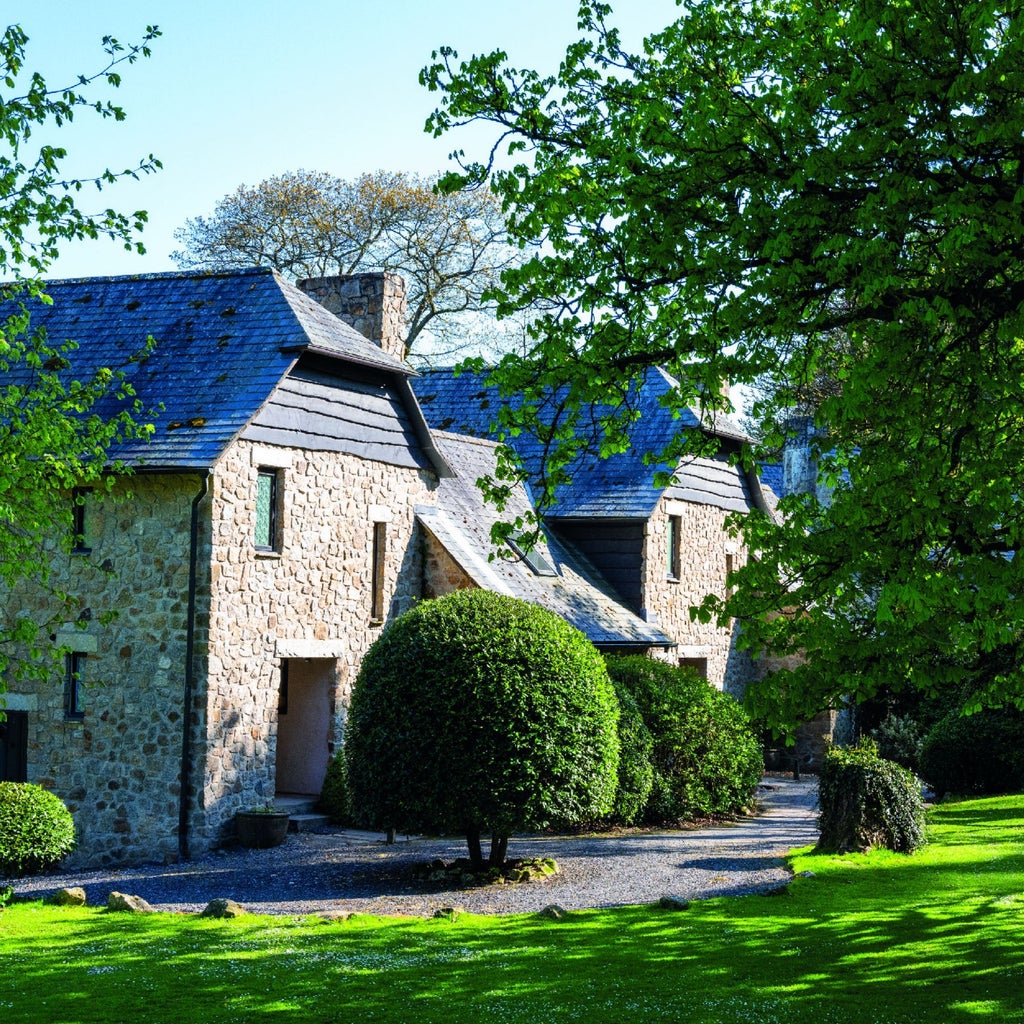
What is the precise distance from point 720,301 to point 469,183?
7.66ft

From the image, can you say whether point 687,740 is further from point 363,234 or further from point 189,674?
point 363,234

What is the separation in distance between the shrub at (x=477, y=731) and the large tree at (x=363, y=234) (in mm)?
24849

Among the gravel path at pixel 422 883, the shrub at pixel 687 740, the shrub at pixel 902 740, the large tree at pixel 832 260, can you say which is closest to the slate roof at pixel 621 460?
the shrub at pixel 687 740

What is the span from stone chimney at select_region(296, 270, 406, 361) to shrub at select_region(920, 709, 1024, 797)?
11928 millimetres

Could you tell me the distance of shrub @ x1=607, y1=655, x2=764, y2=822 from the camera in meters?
20.8

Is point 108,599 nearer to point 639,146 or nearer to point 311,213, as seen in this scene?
point 639,146

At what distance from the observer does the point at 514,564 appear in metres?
23.9

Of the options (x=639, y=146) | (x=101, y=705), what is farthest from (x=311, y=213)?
(x=639, y=146)

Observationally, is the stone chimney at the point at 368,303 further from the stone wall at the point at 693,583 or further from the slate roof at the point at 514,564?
the stone wall at the point at 693,583

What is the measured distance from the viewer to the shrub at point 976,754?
78.9 feet

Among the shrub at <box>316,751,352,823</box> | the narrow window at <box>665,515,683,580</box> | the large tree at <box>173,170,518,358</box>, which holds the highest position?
the large tree at <box>173,170,518,358</box>

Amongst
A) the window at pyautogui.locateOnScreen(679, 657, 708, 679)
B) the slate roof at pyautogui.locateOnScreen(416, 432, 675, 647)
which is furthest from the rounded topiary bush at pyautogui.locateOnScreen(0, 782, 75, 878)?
the window at pyautogui.locateOnScreen(679, 657, 708, 679)

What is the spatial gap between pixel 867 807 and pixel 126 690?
9805 millimetres

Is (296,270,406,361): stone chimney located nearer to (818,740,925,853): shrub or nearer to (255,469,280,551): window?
(255,469,280,551): window
